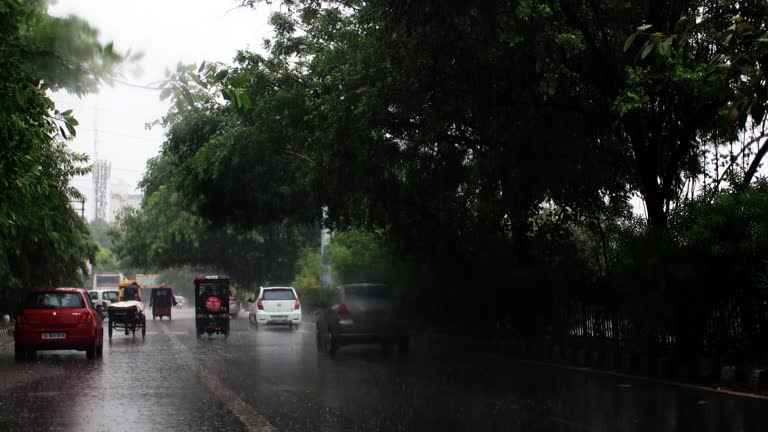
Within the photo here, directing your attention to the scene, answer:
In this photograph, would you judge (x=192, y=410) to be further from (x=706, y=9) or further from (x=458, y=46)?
(x=706, y=9)

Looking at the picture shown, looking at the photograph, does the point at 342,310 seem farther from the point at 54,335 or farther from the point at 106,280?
the point at 106,280

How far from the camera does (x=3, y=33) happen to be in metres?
8.59

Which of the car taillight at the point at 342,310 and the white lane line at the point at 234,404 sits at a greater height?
the car taillight at the point at 342,310

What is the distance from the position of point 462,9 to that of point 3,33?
24.3 feet

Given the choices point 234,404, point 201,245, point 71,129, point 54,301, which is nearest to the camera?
point 71,129

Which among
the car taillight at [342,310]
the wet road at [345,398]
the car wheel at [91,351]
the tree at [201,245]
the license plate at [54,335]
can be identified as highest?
the tree at [201,245]

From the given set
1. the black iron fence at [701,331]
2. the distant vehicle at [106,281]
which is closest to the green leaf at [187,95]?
the black iron fence at [701,331]

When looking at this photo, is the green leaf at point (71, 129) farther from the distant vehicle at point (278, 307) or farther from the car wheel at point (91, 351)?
the distant vehicle at point (278, 307)

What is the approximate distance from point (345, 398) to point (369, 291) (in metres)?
8.95

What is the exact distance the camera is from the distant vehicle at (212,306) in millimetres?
27500

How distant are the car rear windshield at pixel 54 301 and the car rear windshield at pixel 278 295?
16072 millimetres

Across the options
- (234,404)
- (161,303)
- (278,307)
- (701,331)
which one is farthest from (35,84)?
(161,303)

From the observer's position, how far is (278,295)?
35.9 metres

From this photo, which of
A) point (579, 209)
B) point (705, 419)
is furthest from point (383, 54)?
point (705, 419)
